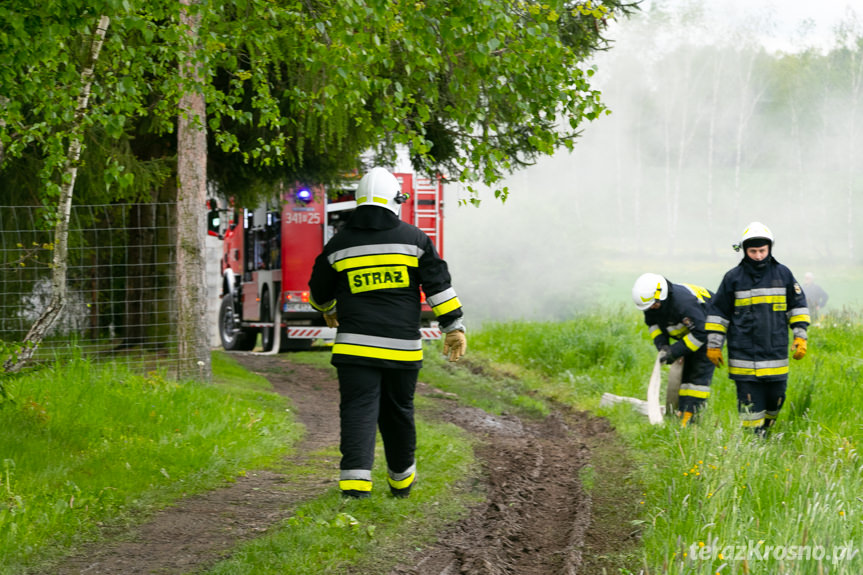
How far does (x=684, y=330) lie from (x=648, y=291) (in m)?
0.54

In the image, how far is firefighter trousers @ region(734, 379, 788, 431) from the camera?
7.80 metres

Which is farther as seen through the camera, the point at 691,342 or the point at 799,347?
the point at 691,342

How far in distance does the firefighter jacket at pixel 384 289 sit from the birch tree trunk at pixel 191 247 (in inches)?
187

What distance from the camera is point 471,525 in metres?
5.61

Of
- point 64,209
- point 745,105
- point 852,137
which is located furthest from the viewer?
point 745,105

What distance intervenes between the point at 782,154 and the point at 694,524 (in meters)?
45.3

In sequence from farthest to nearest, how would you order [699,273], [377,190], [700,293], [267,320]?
1. [699,273]
2. [267,320]
3. [700,293]
4. [377,190]

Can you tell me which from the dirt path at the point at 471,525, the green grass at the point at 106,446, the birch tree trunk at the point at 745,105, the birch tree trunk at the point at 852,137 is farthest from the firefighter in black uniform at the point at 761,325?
the birch tree trunk at the point at 745,105

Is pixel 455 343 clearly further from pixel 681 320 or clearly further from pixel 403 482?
pixel 681 320

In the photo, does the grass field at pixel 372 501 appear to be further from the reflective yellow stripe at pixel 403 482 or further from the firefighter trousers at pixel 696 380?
the firefighter trousers at pixel 696 380

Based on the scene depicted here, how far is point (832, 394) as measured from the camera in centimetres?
905

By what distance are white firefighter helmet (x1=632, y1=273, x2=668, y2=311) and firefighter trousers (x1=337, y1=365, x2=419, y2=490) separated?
344 cm

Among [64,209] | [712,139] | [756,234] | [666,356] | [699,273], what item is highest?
[712,139]

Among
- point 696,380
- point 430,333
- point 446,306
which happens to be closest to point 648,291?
point 696,380
